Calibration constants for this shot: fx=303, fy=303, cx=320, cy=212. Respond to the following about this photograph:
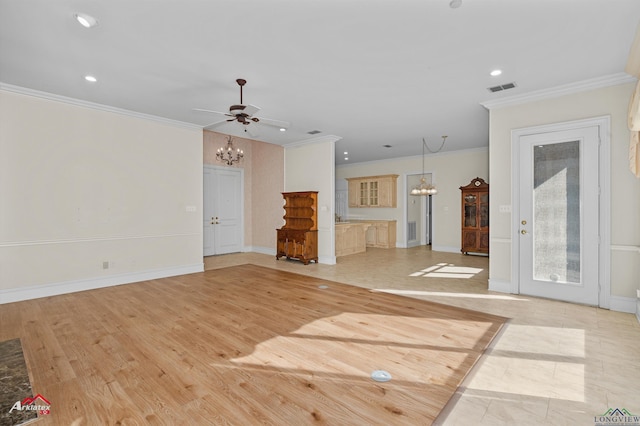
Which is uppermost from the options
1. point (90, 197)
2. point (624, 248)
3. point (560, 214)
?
point (90, 197)

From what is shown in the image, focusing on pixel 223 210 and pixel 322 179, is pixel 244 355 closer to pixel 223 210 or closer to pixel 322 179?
pixel 322 179

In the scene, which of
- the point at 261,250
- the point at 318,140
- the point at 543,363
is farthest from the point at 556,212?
the point at 261,250

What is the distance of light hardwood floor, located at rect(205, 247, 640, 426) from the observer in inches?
75.7

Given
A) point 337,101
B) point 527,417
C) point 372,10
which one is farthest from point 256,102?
point 527,417

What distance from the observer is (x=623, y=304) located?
146 inches

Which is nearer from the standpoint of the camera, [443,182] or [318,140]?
[318,140]

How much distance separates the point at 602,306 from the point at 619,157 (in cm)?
188

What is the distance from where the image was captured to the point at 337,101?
15.5 feet

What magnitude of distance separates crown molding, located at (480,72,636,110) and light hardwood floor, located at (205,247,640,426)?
9.27 feet

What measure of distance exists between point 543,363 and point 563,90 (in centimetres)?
358

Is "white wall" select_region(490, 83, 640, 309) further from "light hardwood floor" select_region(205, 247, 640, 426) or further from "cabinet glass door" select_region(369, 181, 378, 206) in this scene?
"cabinet glass door" select_region(369, 181, 378, 206)

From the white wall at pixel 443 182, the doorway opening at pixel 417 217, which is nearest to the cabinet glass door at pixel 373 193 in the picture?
the white wall at pixel 443 182

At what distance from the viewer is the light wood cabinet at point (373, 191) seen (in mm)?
9875

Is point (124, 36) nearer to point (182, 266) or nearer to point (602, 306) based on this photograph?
point (182, 266)
